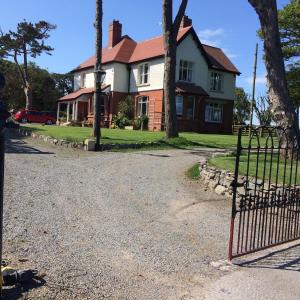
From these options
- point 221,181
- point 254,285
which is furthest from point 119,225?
point 221,181

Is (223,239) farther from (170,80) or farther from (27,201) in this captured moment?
(170,80)

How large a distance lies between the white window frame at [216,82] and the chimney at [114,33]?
10060mm

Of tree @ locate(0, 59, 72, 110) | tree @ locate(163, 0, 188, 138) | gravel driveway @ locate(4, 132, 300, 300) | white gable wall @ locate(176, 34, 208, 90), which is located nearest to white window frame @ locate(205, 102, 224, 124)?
white gable wall @ locate(176, 34, 208, 90)

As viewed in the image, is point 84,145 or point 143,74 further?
point 143,74

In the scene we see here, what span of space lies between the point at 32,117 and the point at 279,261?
137 ft

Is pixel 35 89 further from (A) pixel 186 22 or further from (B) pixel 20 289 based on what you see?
(B) pixel 20 289

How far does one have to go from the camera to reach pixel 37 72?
66250 millimetres

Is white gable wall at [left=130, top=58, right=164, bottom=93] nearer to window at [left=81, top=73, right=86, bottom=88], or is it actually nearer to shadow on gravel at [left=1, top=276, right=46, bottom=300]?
window at [left=81, top=73, right=86, bottom=88]

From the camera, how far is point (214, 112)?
39750mm

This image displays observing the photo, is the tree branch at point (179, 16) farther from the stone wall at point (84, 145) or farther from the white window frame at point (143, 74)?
the white window frame at point (143, 74)

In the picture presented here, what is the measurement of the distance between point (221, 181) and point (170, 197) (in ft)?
4.67

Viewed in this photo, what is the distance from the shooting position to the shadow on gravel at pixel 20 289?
473 cm

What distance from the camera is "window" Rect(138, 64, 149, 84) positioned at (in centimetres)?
3781

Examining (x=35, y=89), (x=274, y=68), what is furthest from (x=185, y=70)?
(x=35, y=89)
